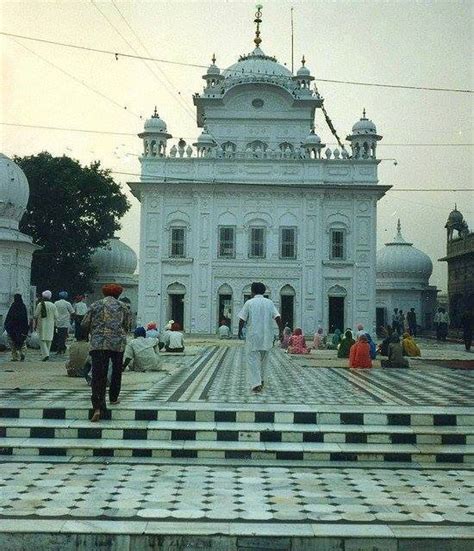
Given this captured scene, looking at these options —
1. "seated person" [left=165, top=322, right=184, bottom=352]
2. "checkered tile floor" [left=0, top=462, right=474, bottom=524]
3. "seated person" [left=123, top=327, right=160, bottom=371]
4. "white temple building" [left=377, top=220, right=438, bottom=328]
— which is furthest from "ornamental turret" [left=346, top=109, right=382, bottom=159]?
"checkered tile floor" [left=0, top=462, right=474, bottom=524]

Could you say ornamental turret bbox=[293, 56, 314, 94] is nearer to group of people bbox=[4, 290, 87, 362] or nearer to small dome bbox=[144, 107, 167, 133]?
small dome bbox=[144, 107, 167, 133]

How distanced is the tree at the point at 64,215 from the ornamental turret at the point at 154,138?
2.37 metres

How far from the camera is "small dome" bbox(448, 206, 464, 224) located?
4544 cm

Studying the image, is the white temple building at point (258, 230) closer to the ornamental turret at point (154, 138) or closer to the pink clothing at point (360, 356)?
the ornamental turret at point (154, 138)

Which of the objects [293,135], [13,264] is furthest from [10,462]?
[293,135]

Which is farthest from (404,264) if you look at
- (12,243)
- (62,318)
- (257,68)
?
(62,318)

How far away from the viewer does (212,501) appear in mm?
5164

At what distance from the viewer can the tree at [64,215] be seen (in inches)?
1258

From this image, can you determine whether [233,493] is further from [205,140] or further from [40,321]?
[205,140]

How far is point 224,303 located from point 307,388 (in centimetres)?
2399

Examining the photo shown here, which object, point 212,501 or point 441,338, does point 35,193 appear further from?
point 212,501

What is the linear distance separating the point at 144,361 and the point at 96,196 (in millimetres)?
22278

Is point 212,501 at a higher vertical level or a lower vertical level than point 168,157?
lower

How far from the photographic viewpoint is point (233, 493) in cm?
541
